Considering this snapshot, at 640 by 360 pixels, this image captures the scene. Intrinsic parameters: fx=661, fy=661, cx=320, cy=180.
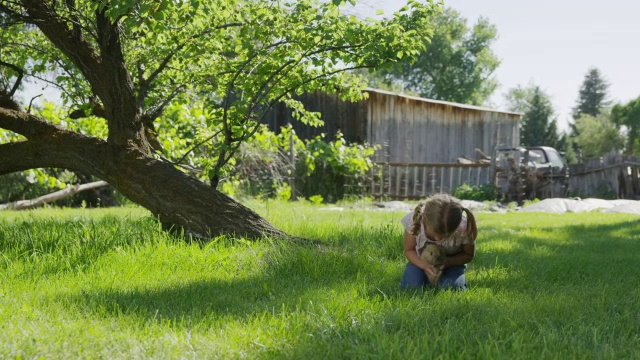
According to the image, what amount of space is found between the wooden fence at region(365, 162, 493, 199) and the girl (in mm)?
15656

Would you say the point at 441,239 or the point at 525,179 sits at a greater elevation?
the point at 525,179

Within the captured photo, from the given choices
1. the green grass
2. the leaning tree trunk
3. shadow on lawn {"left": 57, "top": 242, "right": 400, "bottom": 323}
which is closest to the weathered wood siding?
the leaning tree trunk

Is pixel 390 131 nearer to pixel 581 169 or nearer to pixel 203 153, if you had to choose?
pixel 581 169

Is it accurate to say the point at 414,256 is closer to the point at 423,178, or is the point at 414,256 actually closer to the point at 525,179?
the point at 525,179

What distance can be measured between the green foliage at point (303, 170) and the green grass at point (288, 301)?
8.71m

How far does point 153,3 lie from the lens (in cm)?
601

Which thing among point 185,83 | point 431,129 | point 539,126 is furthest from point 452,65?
point 185,83

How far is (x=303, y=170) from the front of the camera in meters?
19.3

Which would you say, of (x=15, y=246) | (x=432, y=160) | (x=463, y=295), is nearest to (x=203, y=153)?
(x=15, y=246)

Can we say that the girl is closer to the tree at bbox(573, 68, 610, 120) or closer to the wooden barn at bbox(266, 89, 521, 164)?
the wooden barn at bbox(266, 89, 521, 164)

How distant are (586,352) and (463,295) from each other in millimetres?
1483

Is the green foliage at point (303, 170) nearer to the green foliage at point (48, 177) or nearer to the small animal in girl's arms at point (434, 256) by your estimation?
the green foliage at point (48, 177)

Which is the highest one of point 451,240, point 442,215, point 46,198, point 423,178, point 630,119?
point 630,119

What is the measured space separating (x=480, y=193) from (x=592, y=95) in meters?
63.8
